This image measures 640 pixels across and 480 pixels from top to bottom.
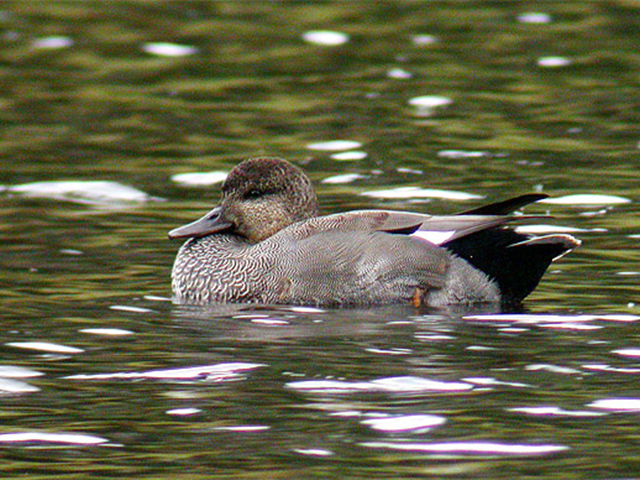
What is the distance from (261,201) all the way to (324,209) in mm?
2169

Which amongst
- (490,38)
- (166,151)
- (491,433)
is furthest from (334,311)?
(490,38)

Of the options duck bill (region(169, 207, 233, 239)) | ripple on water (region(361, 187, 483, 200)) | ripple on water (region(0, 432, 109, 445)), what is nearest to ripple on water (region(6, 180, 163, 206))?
ripple on water (region(361, 187, 483, 200))

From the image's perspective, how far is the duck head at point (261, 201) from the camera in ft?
32.2

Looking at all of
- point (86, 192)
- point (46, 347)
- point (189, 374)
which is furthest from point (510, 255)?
point (86, 192)

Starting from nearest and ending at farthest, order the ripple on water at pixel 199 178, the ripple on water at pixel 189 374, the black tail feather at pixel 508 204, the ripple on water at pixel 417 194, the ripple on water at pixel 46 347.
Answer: the ripple on water at pixel 189 374 → the ripple on water at pixel 46 347 → the black tail feather at pixel 508 204 → the ripple on water at pixel 417 194 → the ripple on water at pixel 199 178

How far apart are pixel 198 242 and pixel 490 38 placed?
10105mm

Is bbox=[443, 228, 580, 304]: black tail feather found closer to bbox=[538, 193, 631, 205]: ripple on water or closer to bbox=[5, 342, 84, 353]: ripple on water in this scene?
bbox=[5, 342, 84, 353]: ripple on water

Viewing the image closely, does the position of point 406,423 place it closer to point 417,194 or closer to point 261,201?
point 261,201

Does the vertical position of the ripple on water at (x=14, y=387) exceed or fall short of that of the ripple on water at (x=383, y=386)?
it exceeds it

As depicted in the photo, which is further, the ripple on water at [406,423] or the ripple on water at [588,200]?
the ripple on water at [588,200]

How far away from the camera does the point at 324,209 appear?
1196 cm

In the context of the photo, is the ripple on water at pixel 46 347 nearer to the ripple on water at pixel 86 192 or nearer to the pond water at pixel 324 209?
the pond water at pixel 324 209

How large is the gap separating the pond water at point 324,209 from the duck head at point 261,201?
0.54 metres

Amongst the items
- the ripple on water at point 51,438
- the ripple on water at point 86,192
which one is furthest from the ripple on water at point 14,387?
the ripple on water at point 86,192
